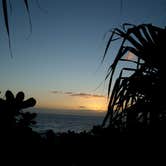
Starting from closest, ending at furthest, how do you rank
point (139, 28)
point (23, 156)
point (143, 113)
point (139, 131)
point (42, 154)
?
point (23, 156) → point (42, 154) → point (139, 28) → point (143, 113) → point (139, 131)

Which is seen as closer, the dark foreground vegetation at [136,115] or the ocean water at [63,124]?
the dark foreground vegetation at [136,115]

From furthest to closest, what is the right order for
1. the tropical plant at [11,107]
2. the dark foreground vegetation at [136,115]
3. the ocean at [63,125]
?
the ocean at [63,125] < the dark foreground vegetation at [136,115] < the tropical plant at [11,107]

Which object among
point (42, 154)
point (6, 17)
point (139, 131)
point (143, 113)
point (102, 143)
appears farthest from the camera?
point (102, 143)

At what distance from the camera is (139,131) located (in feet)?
6.81

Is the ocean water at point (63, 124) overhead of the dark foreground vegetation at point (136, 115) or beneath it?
beneath

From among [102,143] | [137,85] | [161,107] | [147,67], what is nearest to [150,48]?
[147,67]

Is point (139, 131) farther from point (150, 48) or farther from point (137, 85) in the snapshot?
point (150, 48)

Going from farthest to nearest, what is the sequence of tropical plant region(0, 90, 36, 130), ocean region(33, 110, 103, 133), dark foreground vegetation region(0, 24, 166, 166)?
ocean region(33, 110, 103, 133) < dark foreground vegetation region(0, 24, 166, 166) < tropical plant region(0, 90, 36, 130)

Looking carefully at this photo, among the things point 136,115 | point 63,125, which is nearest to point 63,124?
point 63,125

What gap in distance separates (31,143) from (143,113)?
33.5 inches

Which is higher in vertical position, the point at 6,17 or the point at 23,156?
the point at 6,17

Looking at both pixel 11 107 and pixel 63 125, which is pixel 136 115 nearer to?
pixel 11 107

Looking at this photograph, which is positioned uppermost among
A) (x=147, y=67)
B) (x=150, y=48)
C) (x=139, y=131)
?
(x=150, y=48)

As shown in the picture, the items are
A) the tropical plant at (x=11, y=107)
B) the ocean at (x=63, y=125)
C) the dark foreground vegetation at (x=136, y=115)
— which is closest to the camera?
the tropical plant at (x=11, y=107)
